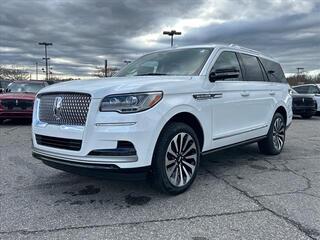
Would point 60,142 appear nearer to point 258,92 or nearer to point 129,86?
point 129,86

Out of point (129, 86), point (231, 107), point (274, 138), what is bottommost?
point (274, 138)

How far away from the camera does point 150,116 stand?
3.97m

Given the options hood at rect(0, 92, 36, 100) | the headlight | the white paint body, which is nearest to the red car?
hood at rect(0, 92, 36, 100)

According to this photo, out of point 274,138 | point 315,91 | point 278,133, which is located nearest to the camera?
point 274,138

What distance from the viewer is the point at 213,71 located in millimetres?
5129

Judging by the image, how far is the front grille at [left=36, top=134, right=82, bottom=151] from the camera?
4059mm

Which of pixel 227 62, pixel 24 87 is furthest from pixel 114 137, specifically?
pixel 24 87

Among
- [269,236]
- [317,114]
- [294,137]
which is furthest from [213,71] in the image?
[317,114]

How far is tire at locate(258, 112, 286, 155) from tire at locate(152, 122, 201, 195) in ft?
8.90

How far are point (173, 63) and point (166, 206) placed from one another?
88.0 inches

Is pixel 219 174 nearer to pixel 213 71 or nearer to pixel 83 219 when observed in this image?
pixel 213 71

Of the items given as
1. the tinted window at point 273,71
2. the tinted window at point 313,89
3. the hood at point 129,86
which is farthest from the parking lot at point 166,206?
the tinted window at point 313,89

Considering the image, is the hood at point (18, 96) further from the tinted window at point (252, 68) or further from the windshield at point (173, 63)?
the tinted window at point (252, 68)

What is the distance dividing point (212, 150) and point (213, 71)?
1.10m
